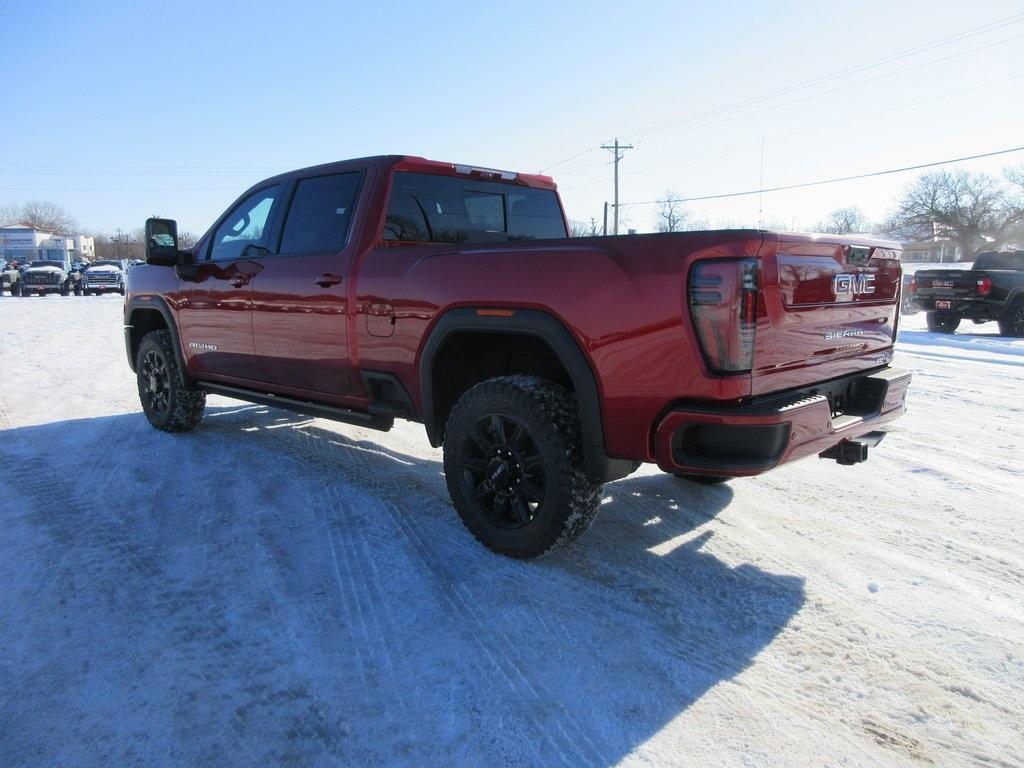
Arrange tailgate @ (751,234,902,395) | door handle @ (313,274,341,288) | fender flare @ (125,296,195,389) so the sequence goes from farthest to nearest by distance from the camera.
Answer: fender flare @ (125,296,195,389) < door handle @ (313,274,341,288) < tailgate @ (751,234,902,395)

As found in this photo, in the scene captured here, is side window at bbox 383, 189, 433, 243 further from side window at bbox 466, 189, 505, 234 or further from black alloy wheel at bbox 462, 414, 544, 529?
black alloy wheel at bbox 462, 414, 544, 529

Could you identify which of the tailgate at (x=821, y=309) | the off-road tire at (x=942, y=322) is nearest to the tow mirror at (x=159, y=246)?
the tailgate at (x=821, y=309)

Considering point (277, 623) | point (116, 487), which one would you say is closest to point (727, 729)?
point (277, 623)

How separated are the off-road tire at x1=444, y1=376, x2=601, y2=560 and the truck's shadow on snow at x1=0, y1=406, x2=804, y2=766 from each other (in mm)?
162

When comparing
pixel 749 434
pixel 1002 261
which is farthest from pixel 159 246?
pixel 1002 261

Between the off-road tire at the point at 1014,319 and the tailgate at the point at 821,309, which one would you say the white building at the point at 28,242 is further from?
the tailgate at the point at 821,309

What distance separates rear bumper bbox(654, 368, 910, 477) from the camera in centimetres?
251

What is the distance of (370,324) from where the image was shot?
3.82 metres

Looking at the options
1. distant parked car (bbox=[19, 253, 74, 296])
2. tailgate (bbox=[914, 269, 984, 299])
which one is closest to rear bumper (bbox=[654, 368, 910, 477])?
tailgate (bbox=[914, 269, 984, 299])

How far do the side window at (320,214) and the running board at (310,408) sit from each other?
1005 mm

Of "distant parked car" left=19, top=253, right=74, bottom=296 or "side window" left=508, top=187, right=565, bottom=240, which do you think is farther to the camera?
"distant parked car" left=19, top=253, right=74, bottom=296

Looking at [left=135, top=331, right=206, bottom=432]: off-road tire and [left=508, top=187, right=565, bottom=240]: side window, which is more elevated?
[left=508, top=187, right=565, bottom=240]: side window

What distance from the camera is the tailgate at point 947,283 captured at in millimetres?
13172

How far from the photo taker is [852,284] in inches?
120
